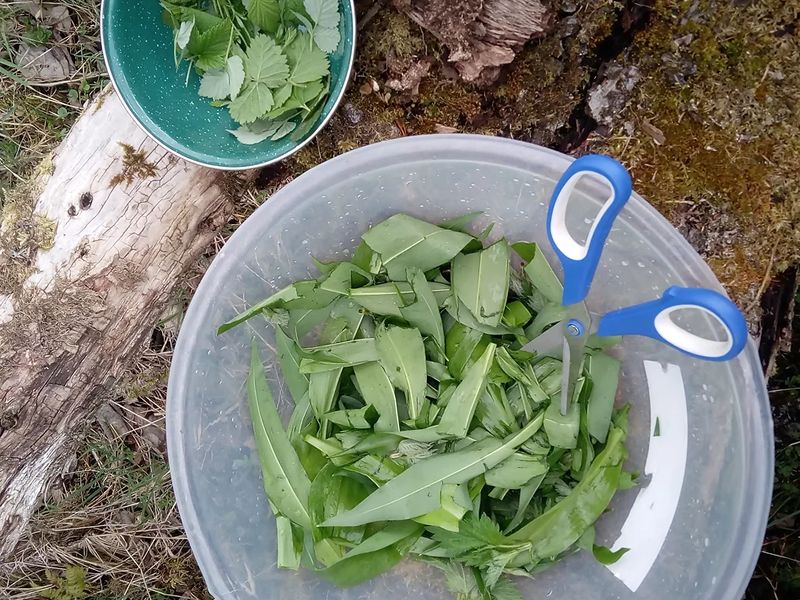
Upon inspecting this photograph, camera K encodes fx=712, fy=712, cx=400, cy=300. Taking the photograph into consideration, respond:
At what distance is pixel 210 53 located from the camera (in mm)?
1173

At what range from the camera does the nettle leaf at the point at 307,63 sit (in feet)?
3.72

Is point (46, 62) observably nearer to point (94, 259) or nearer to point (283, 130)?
point (94, 259)

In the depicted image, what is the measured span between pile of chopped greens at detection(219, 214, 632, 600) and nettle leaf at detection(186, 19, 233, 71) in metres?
0.40

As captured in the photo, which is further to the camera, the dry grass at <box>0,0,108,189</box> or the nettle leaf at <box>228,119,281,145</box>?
the dry grass at <box>0,0,108,189</box>

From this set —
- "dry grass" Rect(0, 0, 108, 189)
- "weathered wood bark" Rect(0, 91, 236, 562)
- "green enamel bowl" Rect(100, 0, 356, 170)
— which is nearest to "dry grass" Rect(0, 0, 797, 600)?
"dry grass" Rect(0, 0, 108, 189)

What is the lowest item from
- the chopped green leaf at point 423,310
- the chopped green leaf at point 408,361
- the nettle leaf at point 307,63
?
the chopped green leaf at point 408,361

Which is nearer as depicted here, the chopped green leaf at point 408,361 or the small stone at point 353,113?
the chopped green leaf at point 408,361

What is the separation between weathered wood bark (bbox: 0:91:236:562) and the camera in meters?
1.19

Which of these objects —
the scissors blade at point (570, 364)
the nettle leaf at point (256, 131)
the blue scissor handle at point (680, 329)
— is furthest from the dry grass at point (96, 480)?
the blue scissor handle at point (680, 329)

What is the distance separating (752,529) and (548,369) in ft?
1.21

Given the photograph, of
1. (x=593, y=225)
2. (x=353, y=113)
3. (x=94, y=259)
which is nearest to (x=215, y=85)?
(x=353, y=113)

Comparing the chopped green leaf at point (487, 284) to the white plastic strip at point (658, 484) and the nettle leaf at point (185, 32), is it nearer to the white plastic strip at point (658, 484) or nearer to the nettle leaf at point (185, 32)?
the white plastic strip at point (658, 484)

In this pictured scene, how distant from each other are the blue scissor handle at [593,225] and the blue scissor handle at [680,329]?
61 mm

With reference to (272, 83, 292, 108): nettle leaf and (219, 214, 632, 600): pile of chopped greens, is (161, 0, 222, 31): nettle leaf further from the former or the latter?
(219, 214, 632, 600): pile of chopped greens
